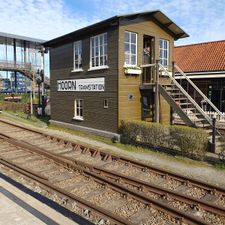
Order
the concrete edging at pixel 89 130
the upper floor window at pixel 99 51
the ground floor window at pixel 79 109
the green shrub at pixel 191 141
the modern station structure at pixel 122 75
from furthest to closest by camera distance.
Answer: the ground floor window at pixel 79 109
the upper floor window at pixel 99 51
the concrete edging at pixel 89 130
the modern station structure at pixel 122 75
the green shrub at pixel 191 141

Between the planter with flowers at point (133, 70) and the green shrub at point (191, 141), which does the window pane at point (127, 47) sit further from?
the green shrub at point (191, 141)

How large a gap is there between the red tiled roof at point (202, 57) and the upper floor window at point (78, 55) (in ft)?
31.9

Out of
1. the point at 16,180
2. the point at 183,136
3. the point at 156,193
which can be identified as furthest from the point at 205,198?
the point at 16,180

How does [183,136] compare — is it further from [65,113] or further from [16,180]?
[65,113]

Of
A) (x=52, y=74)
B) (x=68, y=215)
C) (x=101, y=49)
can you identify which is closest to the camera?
(x=68, y=215)

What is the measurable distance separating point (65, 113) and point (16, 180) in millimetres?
10908

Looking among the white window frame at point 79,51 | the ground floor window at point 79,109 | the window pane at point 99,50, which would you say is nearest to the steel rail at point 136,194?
the ground floor window at point 79,109

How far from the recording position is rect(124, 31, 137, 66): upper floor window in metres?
14.9

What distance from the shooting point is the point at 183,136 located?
11.4 meters

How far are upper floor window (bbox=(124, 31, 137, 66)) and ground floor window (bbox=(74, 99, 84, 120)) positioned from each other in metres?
4.18

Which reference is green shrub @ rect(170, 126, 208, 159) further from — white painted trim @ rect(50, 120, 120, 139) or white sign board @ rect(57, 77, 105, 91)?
white sign board @ rect(57, 77, 105, 91)

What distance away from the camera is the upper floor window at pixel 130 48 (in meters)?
14.9

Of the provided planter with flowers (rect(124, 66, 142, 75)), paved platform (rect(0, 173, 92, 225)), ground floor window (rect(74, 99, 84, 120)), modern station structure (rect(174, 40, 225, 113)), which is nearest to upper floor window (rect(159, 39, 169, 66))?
planter with flowers (rect(124, 66, 142, 75))

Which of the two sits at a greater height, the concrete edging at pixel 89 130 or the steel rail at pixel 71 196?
the concrete edging at pixel 89 130
